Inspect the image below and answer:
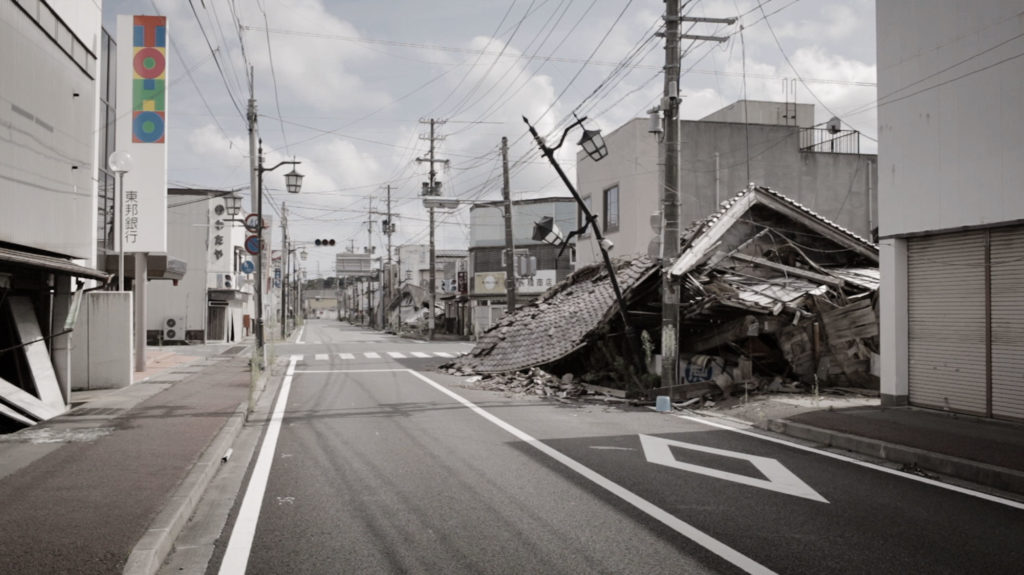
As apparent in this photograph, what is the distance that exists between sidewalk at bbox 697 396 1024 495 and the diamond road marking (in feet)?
5.01

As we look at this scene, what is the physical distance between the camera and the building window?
27.6 meters

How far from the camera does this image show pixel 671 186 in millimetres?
14305

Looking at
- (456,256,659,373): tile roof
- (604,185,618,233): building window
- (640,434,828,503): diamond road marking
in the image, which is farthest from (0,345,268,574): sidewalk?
(604,185,618,233): building window

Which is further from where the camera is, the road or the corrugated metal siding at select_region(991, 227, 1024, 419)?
the corrugated metal siding at select_region(991, 227, 1024, 419)

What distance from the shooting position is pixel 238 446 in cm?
938

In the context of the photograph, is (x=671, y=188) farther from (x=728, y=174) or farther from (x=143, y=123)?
(x=143, y=123)

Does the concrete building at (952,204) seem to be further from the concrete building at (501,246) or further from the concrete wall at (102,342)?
the concrete building at (501,246)

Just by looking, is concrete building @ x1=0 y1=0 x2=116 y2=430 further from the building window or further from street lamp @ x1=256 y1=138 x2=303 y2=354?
the building window

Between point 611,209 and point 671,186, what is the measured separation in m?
13.7

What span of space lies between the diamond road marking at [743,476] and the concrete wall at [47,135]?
9533 millimetres

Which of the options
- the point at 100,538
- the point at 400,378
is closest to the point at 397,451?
the point at 100,538

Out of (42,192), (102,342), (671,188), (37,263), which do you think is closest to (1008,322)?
(671,188)

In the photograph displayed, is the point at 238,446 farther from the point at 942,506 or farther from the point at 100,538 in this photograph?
the point at 942,506

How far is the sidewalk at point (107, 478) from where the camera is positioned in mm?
4723
